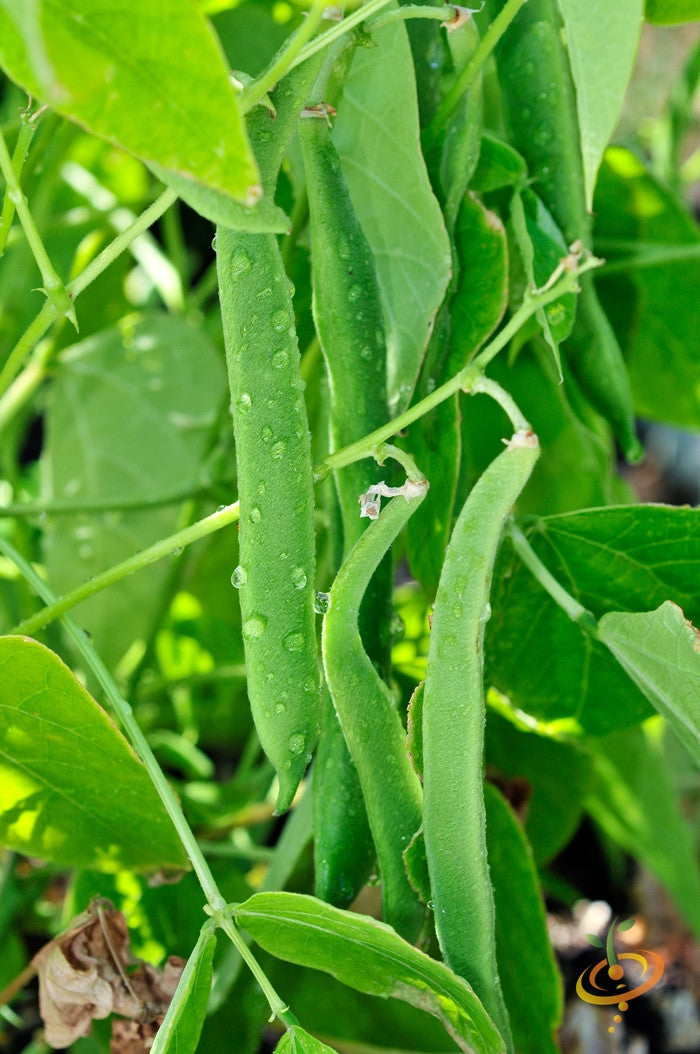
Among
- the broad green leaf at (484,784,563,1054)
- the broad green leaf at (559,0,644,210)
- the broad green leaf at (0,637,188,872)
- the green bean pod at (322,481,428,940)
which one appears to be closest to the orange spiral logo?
the broad green leaf at (484,784,563,1054)

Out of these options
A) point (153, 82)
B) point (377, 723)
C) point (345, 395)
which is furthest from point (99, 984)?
point (153, 82)

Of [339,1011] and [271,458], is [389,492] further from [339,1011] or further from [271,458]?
[339,1011]

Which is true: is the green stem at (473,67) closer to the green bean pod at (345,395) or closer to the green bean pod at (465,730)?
the green bean pod at (345,395)

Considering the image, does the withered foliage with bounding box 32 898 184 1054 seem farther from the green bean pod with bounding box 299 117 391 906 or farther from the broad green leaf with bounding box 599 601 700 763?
the broad green leaf with bounding box 599 601 700 763

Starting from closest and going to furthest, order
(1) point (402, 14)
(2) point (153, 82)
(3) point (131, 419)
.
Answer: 1. (2) point (153, 82)
2. (1) point (402, 14)
3. (3) point (131, 419)

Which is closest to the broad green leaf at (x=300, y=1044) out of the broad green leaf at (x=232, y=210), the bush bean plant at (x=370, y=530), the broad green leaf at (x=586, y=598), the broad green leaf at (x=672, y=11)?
the bush bean plant at (x=370, y=530)
